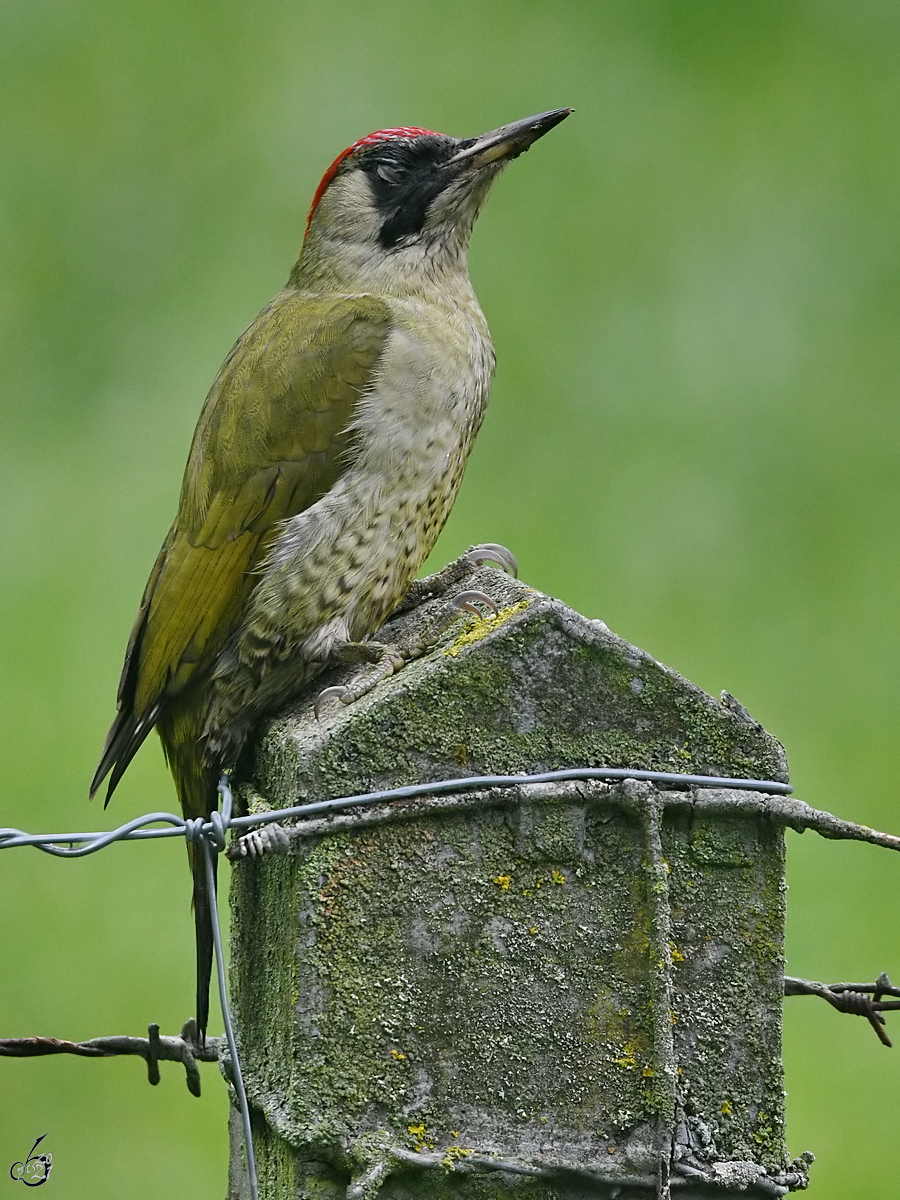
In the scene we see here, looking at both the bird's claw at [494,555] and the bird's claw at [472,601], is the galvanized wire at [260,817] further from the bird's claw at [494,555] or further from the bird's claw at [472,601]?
the bird's claw at [494,555]

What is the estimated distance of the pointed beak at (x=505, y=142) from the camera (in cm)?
270

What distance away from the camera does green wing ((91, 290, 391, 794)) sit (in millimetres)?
2203

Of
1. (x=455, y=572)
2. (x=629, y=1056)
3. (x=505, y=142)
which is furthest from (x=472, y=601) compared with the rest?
(x=505, y=142)

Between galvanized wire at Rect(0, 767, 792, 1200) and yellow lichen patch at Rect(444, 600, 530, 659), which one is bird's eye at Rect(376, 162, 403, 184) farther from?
galvanized wire at Rect(0, 767, 792, 1200)

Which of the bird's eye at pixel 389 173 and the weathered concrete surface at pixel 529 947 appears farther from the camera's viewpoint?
the bird's eye at pixel 389 173

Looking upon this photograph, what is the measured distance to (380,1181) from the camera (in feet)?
4.63

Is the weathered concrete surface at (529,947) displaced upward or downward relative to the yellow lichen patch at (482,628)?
downward

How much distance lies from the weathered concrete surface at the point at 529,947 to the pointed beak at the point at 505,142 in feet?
4.84

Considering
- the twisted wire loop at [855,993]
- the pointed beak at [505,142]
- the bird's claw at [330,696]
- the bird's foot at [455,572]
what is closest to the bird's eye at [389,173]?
the pointed beak at [505,142]

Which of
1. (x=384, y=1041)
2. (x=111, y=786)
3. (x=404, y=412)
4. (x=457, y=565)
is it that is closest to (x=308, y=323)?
(x=404, y=412)

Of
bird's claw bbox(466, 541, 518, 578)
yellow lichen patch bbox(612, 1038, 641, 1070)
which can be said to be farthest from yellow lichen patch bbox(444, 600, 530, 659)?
bird's claw bbox(466, 541, 518, 578)

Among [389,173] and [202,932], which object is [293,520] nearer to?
[202,932]

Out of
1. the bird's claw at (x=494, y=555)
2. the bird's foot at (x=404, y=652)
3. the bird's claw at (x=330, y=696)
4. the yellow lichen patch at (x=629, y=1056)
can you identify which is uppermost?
the bird's claw at (x=494, y=555)

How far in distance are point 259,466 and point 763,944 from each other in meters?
1.16
